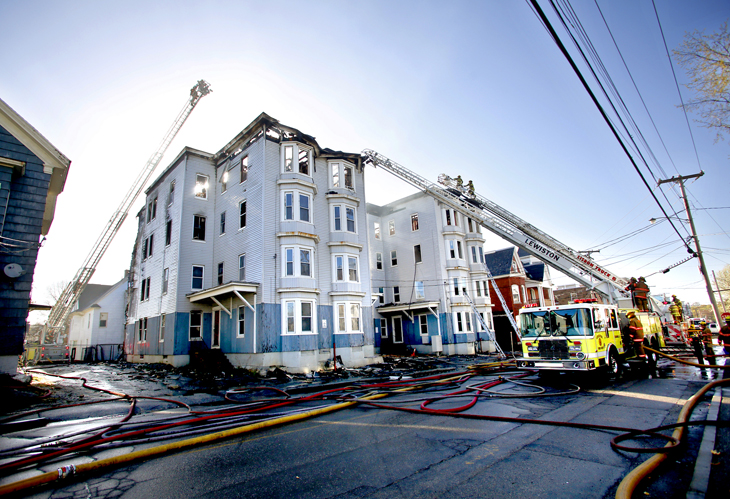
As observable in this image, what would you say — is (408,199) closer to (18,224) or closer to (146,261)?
(146,261)

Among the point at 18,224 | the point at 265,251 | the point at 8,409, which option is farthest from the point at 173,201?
the point at 8,409

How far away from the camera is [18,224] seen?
14.1 m

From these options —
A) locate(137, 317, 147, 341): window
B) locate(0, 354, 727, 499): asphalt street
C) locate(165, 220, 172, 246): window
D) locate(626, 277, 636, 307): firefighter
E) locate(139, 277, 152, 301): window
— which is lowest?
locate(0, 354, 727, 499): asphalt street

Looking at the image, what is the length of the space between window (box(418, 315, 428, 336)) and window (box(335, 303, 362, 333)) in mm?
10429

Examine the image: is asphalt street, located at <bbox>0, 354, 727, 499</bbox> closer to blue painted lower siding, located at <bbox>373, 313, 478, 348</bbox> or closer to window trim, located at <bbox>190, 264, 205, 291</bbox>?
window trim, located at <bbox>190, 264, 205, 291</bbox>

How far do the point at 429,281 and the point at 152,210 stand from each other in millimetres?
23468

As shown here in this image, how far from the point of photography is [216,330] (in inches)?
893

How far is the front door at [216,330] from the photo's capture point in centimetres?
2228

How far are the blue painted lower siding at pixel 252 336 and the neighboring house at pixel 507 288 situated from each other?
64.1 ft

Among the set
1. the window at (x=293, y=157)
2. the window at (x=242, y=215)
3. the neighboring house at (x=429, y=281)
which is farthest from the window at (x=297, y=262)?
the neighboring house at (x=429, y=281)

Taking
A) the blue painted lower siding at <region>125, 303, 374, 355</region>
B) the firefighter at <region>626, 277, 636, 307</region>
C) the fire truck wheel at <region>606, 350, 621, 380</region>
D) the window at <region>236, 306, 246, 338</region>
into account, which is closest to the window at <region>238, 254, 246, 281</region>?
the window at <region>236, 306, 246, 338</region>

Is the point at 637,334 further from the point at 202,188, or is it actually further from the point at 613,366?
the point at 202,188

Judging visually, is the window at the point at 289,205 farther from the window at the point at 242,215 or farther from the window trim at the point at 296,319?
the window trim at the point at 296,319

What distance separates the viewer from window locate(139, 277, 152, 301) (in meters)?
27.2
